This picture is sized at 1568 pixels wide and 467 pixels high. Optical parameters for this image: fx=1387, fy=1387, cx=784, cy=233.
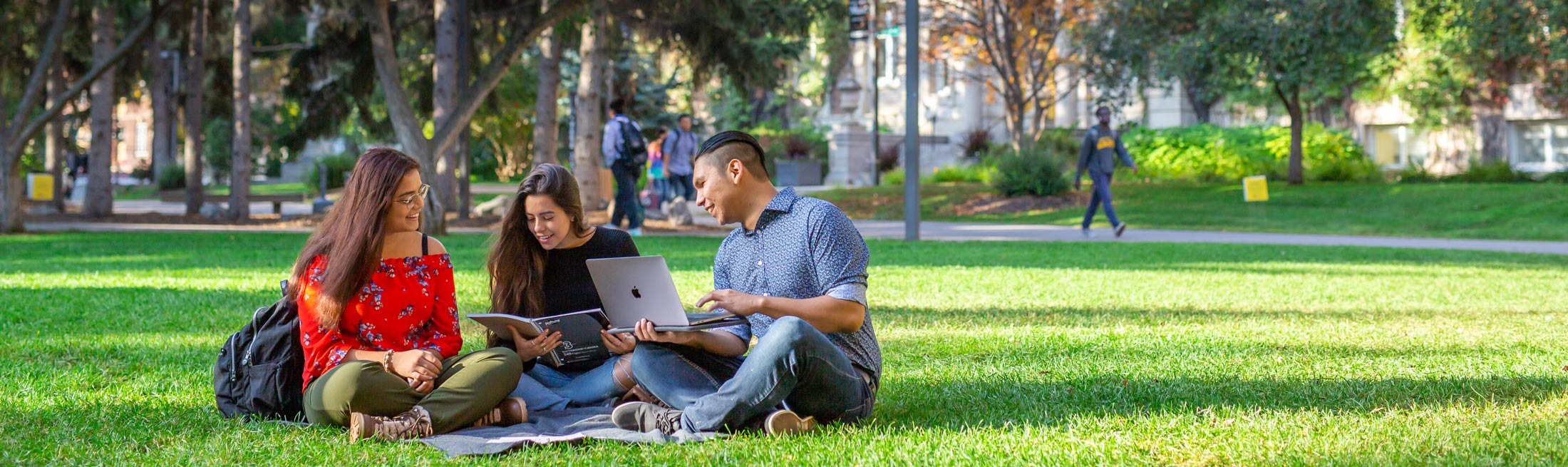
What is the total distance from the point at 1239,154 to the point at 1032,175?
6.84m

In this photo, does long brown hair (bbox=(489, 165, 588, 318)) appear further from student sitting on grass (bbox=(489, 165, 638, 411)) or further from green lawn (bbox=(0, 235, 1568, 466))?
green lawn (bbox=(0, 235, 1568, 466))

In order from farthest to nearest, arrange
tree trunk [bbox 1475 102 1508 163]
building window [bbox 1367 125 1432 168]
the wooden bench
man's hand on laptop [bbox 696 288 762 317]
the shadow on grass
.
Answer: building window [bbox 1367 125 1432 168]
tree trunk [bbox 1475 102 1508 163]
the wooden bench
the shadow on grass
man's hand on laptop [bbox 696 288 762 317]

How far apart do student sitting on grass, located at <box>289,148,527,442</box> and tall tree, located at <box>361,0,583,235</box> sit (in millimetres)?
12075

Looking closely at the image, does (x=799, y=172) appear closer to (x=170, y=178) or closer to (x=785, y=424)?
(x=170, y=178)

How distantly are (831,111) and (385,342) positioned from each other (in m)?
51.4

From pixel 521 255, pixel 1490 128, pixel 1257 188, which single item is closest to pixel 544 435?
pixel 521 255

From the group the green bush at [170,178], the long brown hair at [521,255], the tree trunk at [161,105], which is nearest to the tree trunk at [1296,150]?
the tree trunk at [161,105]

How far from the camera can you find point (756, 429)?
4293 mm

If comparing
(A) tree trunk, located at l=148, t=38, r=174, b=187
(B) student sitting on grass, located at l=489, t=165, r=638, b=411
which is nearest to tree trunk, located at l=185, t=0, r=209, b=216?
(A) tree trunk, located at l=148, t=38, r=174, b=187

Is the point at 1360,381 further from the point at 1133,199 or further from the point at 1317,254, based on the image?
the point at 1133,199

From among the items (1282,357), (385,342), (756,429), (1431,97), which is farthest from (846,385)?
(1431,97)

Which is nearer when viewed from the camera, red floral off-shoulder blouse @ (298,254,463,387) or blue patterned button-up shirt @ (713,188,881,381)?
blue patterned button-up shirt @ (713,188,881,381)

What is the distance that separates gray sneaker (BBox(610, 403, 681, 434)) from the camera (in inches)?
172

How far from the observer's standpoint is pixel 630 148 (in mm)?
15938
